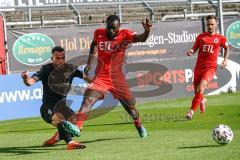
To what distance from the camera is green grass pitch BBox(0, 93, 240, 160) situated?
9.02 meters

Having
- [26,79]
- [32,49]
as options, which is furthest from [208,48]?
[32,49]

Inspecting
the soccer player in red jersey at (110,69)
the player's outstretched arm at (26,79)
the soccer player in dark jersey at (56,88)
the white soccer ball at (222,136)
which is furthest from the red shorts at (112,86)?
the white soccer ball at (222,136)

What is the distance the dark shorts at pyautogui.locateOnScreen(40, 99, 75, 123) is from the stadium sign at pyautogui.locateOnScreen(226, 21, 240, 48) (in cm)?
1668

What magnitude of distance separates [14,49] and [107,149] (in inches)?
Answer: 464

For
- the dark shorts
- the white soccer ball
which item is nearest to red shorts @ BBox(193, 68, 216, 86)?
the dark shorts

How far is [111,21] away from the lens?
10.9 meters

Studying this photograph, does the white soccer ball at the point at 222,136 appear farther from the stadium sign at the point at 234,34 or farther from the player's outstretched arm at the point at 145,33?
the stadium sign at the point at 234,34

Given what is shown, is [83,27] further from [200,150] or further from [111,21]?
[200,150]

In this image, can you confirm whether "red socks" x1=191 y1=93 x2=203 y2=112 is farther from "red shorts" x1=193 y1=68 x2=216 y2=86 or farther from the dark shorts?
the dark shorts

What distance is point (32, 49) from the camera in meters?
21.2

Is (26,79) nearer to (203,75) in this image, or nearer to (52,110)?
(52,110)

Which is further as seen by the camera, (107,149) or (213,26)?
(213,26)

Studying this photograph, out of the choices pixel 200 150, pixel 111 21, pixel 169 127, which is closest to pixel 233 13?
pixel 169 127

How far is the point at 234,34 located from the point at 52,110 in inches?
683
